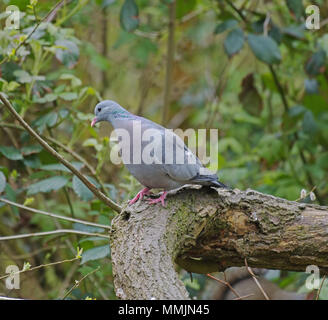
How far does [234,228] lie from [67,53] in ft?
5.22

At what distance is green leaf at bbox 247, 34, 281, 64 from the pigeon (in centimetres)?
141

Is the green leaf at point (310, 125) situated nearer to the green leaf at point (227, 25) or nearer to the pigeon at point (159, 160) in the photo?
the green leaf at point (227, 25)

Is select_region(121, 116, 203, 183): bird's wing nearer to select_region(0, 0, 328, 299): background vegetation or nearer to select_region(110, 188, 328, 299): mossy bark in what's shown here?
select_region(110, 188, 328, 299): mossy bark

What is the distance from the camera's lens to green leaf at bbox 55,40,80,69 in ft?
10.6

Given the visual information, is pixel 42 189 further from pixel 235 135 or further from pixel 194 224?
pixel 235 135

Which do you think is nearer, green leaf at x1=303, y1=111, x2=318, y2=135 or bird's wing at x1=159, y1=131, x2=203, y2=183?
bird's wing at x1=159, y1=131, x2=203, y2=183

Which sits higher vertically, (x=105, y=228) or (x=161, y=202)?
(x=161, y=202)

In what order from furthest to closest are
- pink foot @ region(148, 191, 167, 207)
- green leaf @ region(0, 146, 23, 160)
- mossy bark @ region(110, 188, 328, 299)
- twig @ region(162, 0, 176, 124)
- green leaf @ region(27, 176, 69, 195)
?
twig @ region(162, 0, 176, 124) < green leaf @ region(0, 146, 23, 160) < green leaf @ region(27, 176, 69, 195) < pink foot @ region(148, 191, 167, 207) < mossy bark @ region(110, 188, 328, 299)

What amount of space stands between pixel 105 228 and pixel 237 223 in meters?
0.93

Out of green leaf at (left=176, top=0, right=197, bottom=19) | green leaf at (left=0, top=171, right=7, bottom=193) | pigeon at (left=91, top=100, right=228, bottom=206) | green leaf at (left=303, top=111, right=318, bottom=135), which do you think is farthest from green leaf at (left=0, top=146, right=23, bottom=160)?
green leaf at (left=303, top=111, right=318, bottom=135)

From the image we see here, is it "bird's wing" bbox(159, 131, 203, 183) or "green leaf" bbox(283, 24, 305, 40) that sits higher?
"green leaf" bbox(283, 24, 305, 40)

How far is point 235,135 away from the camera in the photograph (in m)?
5.66

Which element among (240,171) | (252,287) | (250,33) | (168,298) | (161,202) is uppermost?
(250,33)
